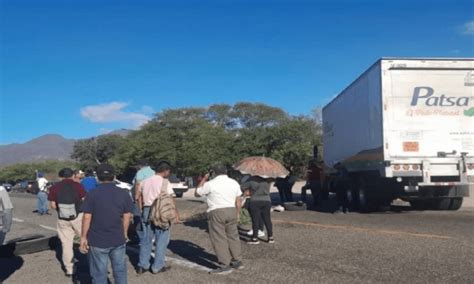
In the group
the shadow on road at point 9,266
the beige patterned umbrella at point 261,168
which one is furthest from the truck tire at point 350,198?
the shadow on road at point 9,266

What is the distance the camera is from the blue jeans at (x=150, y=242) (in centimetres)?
809

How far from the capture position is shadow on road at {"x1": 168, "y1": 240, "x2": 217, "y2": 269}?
890cm

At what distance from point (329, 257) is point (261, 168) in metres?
2.94

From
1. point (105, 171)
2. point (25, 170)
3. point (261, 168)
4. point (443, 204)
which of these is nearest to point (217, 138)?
point (443, 204)

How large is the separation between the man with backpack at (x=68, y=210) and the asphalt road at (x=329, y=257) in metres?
0.38

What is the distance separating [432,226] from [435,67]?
14.0ft

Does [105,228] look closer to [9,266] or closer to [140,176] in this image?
[140,176]

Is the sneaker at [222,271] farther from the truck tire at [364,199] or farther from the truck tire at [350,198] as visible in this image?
Result: the truck tire at [350,198]

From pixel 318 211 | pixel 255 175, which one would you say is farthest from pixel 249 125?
pixel 255 175

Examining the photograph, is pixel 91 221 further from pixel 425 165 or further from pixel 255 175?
pixel 425 165

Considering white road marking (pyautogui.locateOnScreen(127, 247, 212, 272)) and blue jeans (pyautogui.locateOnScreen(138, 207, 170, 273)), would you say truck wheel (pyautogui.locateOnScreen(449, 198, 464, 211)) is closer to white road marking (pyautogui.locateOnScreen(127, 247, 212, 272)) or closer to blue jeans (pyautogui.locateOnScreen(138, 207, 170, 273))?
white road marking (pyautogui.locateOnScreen(127, 247, 212, 272))

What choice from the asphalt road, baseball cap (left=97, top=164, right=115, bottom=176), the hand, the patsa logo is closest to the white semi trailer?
the patsa logo

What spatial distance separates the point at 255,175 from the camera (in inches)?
423

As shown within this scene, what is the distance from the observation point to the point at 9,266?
30.9 ft
